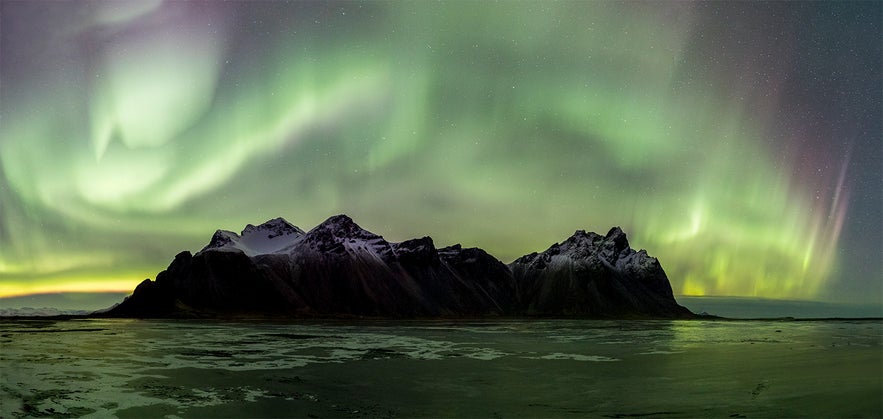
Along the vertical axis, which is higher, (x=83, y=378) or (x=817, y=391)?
(x=817, y=391)

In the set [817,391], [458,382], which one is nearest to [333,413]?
[458,382]

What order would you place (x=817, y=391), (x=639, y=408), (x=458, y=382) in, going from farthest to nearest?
(x=458, y=382)
(x=817, y=391)
(x=639, y=408)

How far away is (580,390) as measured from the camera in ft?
103

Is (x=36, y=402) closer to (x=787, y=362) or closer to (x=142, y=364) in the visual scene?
(x=142, y=364)

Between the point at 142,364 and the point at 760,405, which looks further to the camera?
the point at 142,364

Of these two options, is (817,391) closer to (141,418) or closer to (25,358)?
(141,418)

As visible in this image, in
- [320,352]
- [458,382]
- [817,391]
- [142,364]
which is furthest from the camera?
[320,352]

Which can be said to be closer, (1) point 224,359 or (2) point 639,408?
(2) point 639,408

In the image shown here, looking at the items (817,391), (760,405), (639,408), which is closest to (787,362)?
(817,391)

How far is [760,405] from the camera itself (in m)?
26.8

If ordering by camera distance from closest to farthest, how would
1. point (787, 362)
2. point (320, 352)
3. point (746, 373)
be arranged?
point (746, 373), point (787, 362), point (320, 352)

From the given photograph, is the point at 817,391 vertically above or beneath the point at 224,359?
above

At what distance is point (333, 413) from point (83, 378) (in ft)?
66.3

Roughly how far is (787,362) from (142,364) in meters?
50.4
